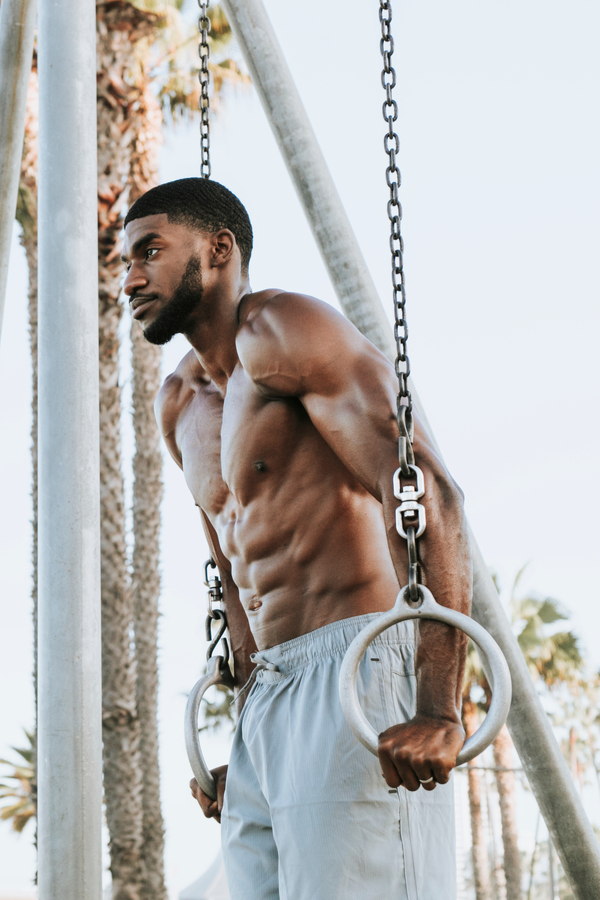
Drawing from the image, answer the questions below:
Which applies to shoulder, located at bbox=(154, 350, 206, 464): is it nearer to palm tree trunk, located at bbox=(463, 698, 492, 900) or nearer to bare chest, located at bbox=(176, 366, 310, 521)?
bare chest, located at bbox=(176, 366, 310, 521)

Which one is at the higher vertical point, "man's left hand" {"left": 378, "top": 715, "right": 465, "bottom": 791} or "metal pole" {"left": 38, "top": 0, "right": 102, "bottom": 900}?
"metal pole" {"left": 38, "top": 0, "right": 102, "bottom": 900}

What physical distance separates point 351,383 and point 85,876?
151 centimetres

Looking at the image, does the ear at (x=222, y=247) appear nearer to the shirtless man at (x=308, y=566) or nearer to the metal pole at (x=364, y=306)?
the shirtless man at (x=308, y=566)

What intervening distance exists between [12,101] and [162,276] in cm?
144

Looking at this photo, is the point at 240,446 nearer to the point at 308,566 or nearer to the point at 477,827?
the point at 308,566

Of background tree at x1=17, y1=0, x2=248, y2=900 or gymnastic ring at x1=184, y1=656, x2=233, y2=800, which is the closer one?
gymnastic ring at x1=184, y1=656, x2=233, y2=800

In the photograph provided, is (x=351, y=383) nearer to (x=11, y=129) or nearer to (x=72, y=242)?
(x=72, y=242)

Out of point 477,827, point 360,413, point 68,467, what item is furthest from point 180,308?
point 477,827

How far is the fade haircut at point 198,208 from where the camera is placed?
277 cm

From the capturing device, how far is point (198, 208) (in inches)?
110

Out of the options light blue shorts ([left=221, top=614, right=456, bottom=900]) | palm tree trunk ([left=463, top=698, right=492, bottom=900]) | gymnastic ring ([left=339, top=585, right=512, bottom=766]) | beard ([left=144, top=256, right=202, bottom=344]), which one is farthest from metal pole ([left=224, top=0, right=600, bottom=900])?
palm tree trunk ([left=463, top=698, right=492, bottom=900])

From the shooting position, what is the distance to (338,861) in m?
2.05

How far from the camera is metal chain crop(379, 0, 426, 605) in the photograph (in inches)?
74.8

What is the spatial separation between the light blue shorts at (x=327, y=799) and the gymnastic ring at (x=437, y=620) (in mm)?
301
